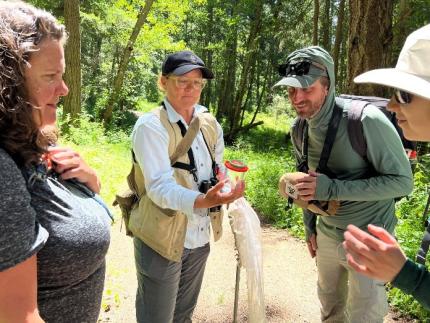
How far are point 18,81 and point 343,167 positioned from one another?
7.13 feet

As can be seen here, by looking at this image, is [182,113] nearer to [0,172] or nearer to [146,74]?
[0,172]

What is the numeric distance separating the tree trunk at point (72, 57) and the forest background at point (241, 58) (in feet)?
0.09

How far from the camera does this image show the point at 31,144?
130cm

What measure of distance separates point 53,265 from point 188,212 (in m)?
0.96

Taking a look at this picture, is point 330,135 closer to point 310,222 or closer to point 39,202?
point 310,222

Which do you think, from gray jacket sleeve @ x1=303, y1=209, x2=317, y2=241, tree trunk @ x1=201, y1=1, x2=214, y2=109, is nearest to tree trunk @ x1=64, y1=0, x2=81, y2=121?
gray jacket sleeve @ x1=303, y1=209, x2=317, y2=241

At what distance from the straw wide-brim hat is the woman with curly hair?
1.41 m

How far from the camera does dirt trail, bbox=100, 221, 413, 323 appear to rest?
4.13m

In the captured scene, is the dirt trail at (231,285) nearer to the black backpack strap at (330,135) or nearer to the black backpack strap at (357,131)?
the black backpack strap at (330,135)

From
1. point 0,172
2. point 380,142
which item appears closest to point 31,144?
point 0,172

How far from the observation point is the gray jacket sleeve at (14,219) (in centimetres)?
109

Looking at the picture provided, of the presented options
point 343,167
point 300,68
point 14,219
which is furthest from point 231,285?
point 14,219

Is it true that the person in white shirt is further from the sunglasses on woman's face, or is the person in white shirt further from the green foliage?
the green foliage

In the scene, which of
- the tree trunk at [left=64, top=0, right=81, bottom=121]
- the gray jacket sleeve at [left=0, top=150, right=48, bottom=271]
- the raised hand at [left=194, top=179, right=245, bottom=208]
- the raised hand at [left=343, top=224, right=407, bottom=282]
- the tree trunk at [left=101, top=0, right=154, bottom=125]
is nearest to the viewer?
the gray jacket sleeve at [left=0, top=150, right=48, bottom=271]
